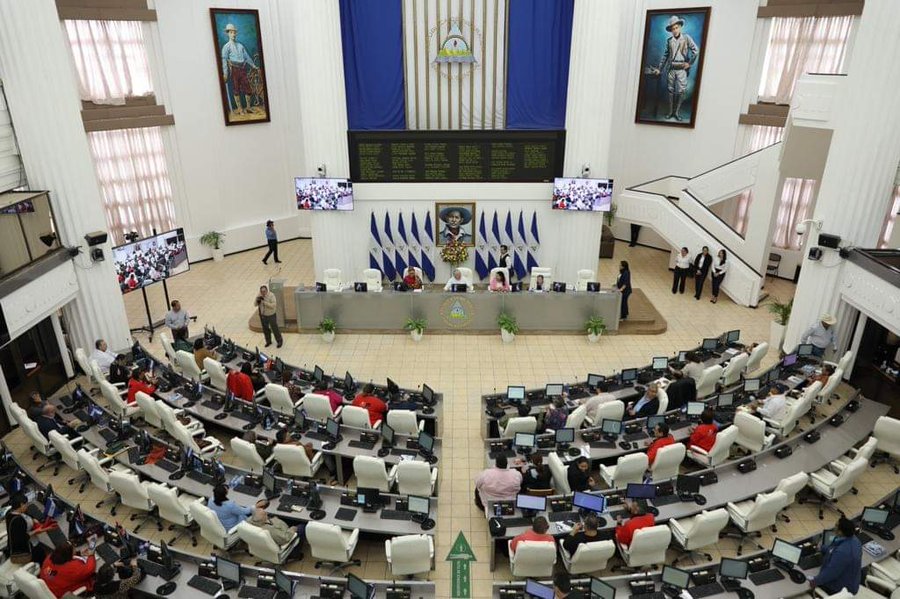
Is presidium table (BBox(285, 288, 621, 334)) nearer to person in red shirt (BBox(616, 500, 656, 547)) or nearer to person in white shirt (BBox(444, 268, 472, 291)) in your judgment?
person in white shirt (BBox(444, 268, 472, 291))

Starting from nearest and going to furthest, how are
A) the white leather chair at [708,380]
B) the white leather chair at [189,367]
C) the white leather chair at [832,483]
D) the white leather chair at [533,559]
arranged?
the white leather chair at [533,559] < the white leather chair at [832,483] < the white leather chair at [708,380] < the white leather chair at [189,367]

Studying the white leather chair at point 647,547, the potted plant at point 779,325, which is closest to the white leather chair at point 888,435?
the potted plant at point 779,325

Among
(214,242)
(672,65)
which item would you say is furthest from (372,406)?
(672,65)

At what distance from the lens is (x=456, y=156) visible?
17391 millimetres

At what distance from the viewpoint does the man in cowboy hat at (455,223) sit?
18141mm

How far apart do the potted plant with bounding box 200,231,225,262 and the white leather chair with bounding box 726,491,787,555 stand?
17.8 m

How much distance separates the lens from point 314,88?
16.4 m

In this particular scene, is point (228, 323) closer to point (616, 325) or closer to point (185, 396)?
point (185, 396)

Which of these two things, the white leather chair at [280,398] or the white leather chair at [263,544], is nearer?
the white leather chair at [263,544]

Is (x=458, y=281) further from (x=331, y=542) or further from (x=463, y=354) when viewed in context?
(x=331, y=542)

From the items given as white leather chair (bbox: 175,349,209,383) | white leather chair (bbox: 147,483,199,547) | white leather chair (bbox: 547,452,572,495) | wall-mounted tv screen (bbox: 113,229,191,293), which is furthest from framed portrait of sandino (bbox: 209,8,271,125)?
white leather chair (bbox: 547,452,572,495)

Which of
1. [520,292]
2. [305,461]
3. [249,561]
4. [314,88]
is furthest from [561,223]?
[249,561]

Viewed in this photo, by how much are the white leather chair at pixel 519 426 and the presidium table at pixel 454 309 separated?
5.79m

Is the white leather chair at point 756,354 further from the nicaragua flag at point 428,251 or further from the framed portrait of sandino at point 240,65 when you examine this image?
the framed portrait of sandino at point 240,65
